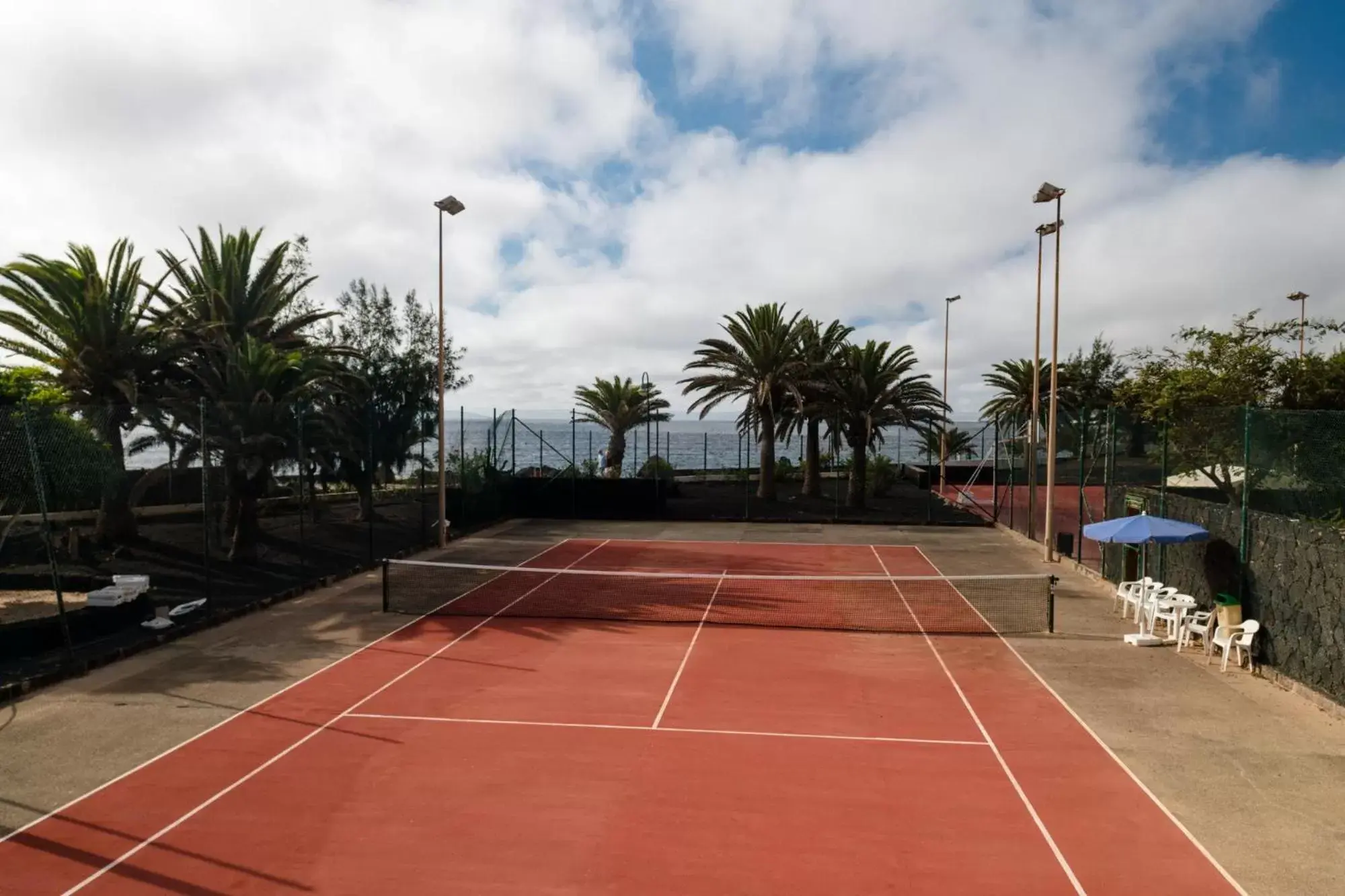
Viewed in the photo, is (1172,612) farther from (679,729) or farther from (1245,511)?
(679,729)

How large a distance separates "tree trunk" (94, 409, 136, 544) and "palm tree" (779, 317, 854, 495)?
21260 mm

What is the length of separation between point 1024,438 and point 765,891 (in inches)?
988

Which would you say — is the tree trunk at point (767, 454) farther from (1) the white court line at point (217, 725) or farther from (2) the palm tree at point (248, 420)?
(1) the white court line at point (217, 725)

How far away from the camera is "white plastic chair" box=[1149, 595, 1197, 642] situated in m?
14.9

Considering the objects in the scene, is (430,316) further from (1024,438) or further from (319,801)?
(319,801)

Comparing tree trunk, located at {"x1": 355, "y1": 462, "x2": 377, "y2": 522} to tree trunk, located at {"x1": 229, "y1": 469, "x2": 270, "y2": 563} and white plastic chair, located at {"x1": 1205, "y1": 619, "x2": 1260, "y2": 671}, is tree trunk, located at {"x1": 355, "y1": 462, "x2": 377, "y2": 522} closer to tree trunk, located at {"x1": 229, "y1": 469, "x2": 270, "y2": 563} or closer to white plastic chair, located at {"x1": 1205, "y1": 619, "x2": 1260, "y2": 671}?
tree trunk, located at {"x1": 229, "y1": 469, "x2": 270, "y2": 563}

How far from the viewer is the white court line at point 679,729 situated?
34.8 feet

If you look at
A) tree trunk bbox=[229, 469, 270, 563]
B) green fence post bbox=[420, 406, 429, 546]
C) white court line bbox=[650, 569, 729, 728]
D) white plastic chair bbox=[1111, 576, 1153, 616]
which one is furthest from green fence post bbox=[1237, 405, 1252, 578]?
tree trunk bbox=[229, 469, 270, 563]

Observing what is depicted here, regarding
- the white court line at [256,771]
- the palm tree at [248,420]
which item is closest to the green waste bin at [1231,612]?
the white court line at [256,771]

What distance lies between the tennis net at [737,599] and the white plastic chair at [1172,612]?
1539 millimetres

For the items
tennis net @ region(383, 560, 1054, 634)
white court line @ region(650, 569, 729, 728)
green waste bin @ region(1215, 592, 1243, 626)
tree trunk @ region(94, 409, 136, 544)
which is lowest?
white court line @ region(650, 569, 729, 728)

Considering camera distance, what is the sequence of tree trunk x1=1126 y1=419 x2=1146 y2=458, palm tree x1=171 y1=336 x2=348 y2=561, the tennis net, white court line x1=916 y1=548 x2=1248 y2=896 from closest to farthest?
white court line x1=916 y1=548 x2=1248 y2=896 → the tennis net → tree trunk x1=1126 y1=419 x2=1146 y2=458 → palm tree x1=171 y1=336 x2=348 y2=561

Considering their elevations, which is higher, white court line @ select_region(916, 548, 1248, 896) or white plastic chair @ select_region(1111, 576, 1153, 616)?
white plastic chair @ select_region(1111, 576, 1153, 616)

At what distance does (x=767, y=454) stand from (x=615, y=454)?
12.3 m
